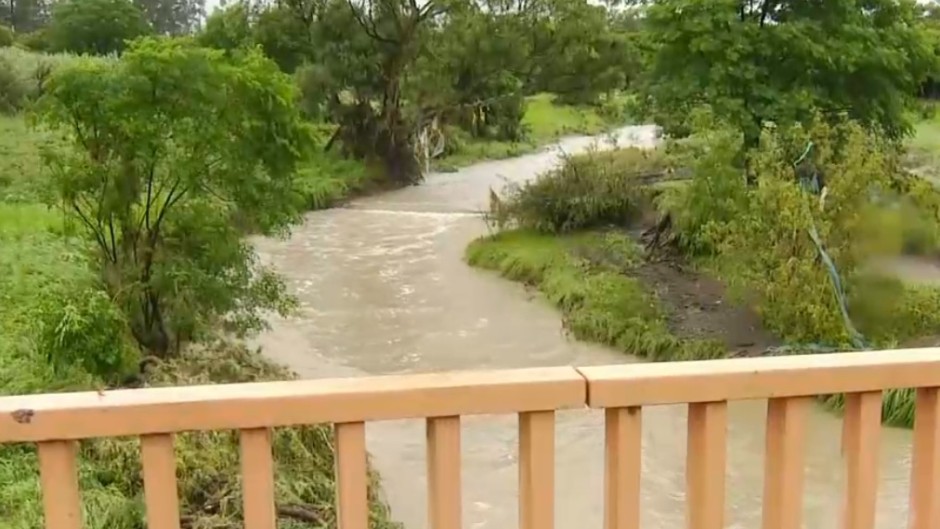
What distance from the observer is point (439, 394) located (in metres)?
1.28

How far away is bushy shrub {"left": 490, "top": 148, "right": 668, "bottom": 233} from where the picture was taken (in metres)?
12.4

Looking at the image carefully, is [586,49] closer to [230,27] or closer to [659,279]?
[230,27]

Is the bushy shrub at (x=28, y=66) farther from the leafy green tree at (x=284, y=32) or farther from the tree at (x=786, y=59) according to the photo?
the tree at (x=786, y=59)

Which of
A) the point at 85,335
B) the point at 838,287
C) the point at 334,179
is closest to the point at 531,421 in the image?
the point at 85,335

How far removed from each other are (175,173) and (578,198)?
6.67 m

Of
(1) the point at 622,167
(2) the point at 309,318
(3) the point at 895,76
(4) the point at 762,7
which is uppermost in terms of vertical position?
(4) the point at 762,7

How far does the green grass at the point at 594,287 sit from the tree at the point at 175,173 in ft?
9.93

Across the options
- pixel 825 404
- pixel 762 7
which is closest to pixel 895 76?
pixel 762 7

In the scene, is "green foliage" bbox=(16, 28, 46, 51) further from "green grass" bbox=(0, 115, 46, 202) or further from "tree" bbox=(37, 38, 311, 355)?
"tree" bbox=(37, 38, 311, 355)

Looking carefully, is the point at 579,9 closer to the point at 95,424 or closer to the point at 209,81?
the point at 209,81

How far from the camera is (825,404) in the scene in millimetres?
4770

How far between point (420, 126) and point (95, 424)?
17945mm

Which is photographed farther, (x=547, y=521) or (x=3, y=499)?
(x=3, y=499)

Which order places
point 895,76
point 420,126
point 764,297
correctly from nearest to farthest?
1. point 764,297
2. point 895,76
3. point 420,126
